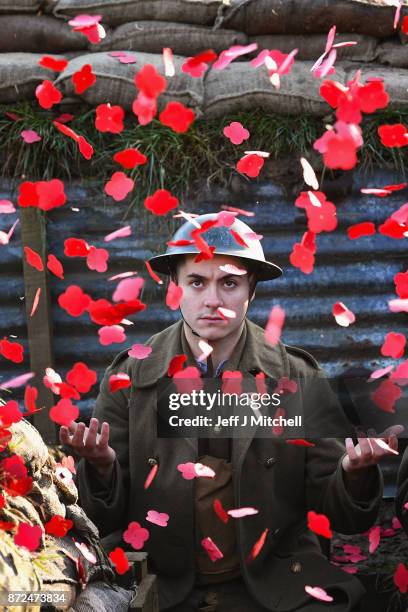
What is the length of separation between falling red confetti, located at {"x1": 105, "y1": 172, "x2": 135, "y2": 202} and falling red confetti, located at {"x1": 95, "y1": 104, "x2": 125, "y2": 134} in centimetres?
23

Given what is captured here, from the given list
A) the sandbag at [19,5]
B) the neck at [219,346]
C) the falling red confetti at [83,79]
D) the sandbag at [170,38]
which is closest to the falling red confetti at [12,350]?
the falling red confetti at [83,79]

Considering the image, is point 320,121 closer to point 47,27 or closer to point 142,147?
point 142,147

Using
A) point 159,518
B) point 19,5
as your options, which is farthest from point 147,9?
point 159,518

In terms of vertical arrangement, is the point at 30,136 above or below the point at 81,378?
above

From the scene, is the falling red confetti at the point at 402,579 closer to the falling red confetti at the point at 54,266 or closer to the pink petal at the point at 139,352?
the pink petal at the point at 139,352

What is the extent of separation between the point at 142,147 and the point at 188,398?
186cm

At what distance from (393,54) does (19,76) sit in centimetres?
195

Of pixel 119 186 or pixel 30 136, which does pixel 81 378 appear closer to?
pixel 119 186

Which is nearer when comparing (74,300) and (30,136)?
(74,300)

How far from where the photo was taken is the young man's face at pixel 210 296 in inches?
119

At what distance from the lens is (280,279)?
4758 mm

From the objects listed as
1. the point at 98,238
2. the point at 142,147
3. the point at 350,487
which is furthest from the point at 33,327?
the point at 350,487

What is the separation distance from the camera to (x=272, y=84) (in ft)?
14.6

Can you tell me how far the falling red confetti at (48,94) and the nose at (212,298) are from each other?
5.49 ft
